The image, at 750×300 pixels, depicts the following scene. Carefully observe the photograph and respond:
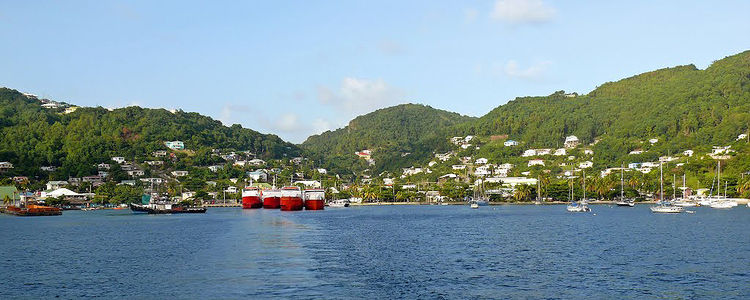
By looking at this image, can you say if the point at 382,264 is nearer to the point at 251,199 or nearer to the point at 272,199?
the point at 272,199

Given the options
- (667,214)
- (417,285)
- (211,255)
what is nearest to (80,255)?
(211,255)

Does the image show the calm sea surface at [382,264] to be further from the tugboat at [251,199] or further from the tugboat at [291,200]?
the tugboat at [251,199]

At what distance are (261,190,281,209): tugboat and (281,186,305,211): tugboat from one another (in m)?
8.18

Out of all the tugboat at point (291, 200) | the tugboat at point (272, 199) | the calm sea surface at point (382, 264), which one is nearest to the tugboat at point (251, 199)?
the tugboat at point (272, 199)

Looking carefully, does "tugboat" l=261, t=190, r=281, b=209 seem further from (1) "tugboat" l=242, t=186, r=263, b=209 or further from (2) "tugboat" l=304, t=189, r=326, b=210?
(2) "tugboat" l=304, t=189, r=326, b=210

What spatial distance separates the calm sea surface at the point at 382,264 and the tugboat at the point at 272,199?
293 ft

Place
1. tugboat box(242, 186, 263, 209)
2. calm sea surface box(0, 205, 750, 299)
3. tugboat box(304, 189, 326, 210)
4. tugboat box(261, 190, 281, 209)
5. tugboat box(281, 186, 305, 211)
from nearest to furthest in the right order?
calm sea surface box(0, 205, 750, 299) < tugboat box(281, 186, 305, 211) < tugboat box(304, 189, 326, 210) < tugboat box(261, 190, 281, 209) < tugboat box(242, 186, 263, 209)

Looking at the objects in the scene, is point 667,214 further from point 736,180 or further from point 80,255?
point 80,255

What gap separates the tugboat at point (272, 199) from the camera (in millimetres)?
168875

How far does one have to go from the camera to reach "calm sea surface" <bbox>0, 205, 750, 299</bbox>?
3788cm

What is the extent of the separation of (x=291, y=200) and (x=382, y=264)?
10438 cm

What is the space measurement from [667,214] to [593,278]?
8505 centimetres

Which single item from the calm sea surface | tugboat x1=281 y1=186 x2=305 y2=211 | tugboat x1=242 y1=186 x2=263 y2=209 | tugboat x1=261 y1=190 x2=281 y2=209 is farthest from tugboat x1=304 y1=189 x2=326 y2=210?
the calm sea surface

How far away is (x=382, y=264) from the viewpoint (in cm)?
4906
